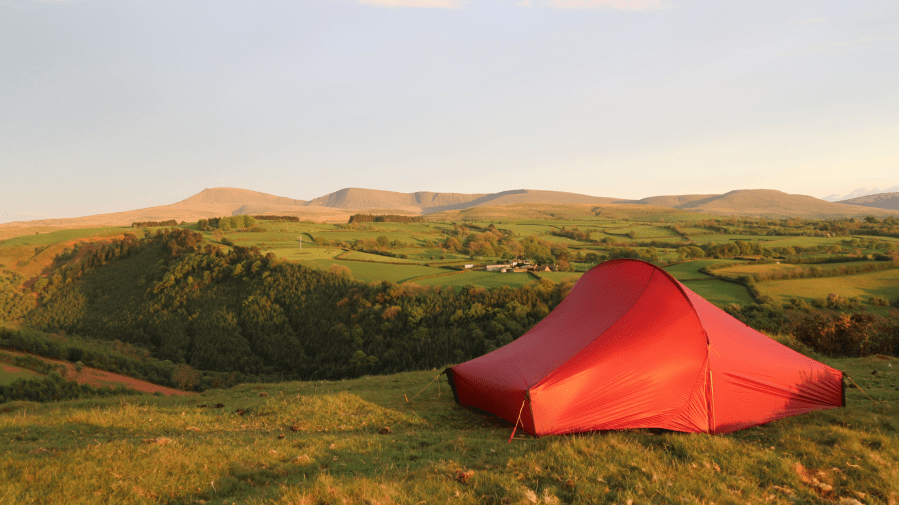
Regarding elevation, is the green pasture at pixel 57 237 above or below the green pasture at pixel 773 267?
above

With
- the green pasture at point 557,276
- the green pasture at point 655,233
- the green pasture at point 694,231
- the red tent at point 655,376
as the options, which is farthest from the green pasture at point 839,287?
the green pasture at point 694,231

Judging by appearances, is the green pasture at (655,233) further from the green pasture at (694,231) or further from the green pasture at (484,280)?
the green pasture at (484,280)

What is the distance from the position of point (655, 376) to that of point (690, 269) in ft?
155

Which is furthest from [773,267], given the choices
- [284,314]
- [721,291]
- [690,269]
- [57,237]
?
[57,237]

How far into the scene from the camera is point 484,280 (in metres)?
49.3

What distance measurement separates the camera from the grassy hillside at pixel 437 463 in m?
5.57

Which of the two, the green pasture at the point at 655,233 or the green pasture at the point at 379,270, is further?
the green pasture at the point at 655,233

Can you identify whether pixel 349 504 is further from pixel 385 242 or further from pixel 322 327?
pixel 385 242

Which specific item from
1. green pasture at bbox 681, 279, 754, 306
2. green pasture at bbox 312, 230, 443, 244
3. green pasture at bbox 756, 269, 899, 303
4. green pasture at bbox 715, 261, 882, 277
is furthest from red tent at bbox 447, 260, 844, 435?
green pasture at bbox 312, 230, 443, 244

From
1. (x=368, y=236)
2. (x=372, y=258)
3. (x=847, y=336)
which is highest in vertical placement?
(x=368, y=236)

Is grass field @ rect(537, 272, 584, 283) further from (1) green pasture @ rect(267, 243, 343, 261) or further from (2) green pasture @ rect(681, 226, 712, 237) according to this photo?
(2) green pasture @ rect(681, 226, 712, 237)

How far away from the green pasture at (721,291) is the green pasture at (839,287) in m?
1.66

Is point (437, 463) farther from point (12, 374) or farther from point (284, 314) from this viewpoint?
point (284, 314)

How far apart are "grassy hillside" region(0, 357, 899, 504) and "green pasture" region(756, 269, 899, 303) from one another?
33.6m
